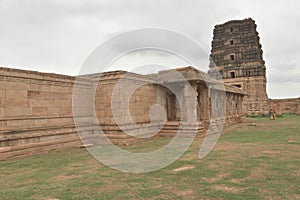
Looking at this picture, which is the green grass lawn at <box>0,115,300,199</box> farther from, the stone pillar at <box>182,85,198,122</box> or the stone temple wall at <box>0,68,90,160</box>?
the stone pillar at <box>182,85,198,122</box>

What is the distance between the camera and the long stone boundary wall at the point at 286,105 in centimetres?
3856

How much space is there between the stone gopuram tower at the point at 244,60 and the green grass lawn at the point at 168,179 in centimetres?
3490

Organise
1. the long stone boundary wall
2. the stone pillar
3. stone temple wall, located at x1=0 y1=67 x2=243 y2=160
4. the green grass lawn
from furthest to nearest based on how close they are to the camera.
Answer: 1. the long stone boundary wall
2. the stone pillar
3. stone temple wall, located at x1=0 y1=67 x2=243 y2=160
4. the green grass lawn

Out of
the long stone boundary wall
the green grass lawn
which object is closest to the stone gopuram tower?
the long stone boundary wall

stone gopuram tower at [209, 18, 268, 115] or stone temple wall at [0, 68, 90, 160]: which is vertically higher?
stone gopuram tower at [209, 18, 268, 115]

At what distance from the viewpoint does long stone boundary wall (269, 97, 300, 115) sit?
38.6 meters

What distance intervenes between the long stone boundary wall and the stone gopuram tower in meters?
2.18

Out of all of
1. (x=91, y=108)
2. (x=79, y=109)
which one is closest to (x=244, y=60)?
(x=91, y=108)

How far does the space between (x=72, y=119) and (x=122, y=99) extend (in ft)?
7.56

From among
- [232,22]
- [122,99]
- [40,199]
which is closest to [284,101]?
[232,22]

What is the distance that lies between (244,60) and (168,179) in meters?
38.5

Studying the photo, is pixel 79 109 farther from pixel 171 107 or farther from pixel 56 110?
pixel 171 107

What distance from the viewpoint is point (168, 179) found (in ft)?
16.2

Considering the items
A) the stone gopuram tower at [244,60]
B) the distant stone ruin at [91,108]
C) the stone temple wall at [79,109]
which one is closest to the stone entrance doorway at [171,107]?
Answer: the distant stone ruin at [91,108]
